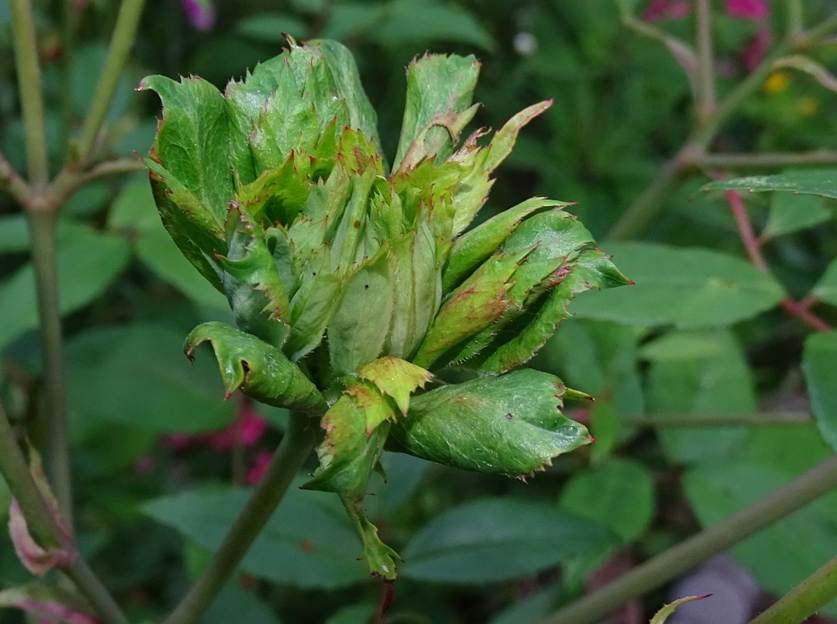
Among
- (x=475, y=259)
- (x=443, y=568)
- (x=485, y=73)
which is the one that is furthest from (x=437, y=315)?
(x=485, y=73)

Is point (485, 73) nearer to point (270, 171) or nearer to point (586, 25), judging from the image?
point (586, 25)

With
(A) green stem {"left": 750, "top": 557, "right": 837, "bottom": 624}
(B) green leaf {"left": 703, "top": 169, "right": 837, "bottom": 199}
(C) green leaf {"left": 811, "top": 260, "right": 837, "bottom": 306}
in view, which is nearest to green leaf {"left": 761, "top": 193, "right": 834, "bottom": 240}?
(C) green leaf {"left": 811, "top": 260, "right": 837, "bottom": 306}

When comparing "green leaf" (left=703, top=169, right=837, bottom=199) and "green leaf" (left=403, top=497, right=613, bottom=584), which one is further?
"green leaf" (left=403, top=497, right=613, bottom=584)

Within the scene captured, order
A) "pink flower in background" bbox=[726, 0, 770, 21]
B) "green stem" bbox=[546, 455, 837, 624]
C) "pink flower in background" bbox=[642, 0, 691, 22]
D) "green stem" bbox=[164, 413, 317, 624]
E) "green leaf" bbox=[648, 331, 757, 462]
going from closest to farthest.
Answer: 1. "green stem" bbox=[164, 413, 317, 624]
2. "green stem" bbox=[546, 455, 837, 624]
3. "green leaf" bbox=[648, 331, 757, 462]
4. "pink flower in background" bbox=[726, 0, 770, 21]
5. "pink flower in background" bbox=[642, 0, 691, 22]

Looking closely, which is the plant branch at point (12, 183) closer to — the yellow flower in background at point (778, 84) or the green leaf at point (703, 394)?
the green leaf at point (703, 394)

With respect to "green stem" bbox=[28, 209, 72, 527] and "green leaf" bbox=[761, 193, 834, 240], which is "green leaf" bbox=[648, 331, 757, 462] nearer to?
"green leaf" bbox=[761, 193, 834, 240]

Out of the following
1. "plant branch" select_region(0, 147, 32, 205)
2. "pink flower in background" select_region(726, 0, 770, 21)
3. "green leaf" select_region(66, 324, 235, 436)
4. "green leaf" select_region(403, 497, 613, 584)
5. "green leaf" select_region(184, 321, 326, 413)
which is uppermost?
"green leaf" select_region(184, 321, 326, 413)

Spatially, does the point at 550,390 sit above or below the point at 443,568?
above
